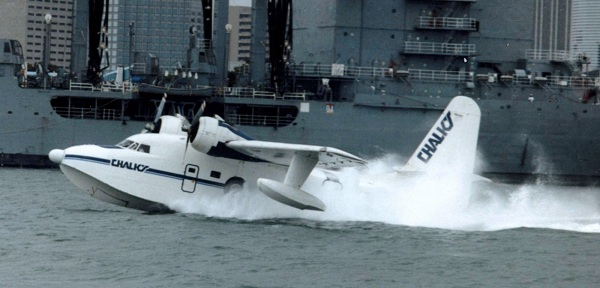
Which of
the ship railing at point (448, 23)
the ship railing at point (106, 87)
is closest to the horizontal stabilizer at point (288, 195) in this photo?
the ship railing at point (106, 87)

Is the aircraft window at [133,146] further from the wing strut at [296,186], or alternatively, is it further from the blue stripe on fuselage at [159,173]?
the wing strut at [296,186]

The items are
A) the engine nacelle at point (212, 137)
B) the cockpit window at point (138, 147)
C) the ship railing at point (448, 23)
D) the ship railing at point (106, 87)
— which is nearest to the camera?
the engine nacelle at point (212, 137)

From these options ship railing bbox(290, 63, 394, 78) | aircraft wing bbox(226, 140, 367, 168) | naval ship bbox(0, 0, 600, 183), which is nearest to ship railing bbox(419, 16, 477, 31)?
naval ship bbox(0, 0, 600, 183)

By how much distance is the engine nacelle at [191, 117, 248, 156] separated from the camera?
32.0m

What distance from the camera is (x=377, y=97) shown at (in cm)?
6341

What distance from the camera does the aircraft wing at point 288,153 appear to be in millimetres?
30359

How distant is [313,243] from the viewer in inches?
1147

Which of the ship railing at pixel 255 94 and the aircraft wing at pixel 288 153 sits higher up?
the ship railing at pixel 255 94

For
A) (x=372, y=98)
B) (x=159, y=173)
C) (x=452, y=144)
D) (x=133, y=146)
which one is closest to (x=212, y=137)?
(x=159, y=173)

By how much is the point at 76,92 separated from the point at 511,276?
40647mm

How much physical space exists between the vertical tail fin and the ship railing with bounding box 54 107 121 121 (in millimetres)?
32841

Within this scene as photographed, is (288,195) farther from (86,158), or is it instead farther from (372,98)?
(372,98)

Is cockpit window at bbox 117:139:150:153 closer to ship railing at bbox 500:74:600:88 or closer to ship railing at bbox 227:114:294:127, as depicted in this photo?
ship railing at bbox 227:114:294:127

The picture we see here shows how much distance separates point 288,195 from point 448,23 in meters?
36.5
